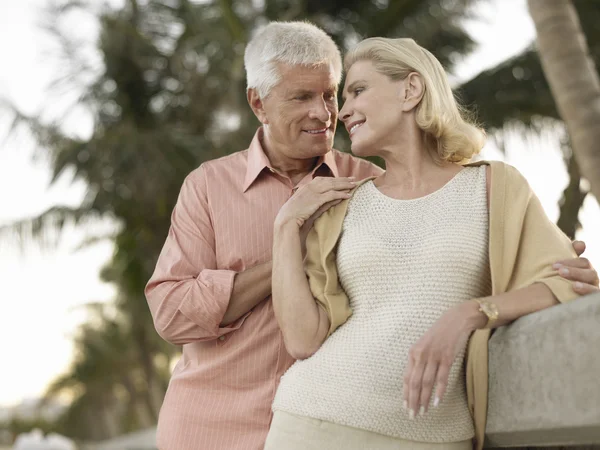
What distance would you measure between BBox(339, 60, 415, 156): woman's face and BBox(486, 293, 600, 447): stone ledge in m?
0.76

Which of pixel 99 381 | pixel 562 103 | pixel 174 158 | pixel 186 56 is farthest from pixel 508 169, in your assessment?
pixel 99 381

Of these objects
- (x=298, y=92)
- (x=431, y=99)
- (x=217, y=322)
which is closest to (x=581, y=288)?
(x=431, y=99)

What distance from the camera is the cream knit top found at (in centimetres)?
213

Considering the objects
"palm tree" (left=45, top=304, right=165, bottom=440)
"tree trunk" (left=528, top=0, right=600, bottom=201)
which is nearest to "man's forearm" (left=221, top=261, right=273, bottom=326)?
"tree trunk" (left=528, top=0, right=600, bottom=201)

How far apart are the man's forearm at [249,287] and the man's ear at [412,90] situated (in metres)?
0.68

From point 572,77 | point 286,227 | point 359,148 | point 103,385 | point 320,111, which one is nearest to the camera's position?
point 286,227

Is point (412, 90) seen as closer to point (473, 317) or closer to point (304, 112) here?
point (304, 112)

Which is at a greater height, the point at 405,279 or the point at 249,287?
the point at 405,279

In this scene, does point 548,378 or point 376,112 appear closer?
point 548,378

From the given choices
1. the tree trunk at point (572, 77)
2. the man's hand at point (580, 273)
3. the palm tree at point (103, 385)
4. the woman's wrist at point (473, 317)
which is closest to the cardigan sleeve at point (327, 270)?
the woman's wrist at point (473, 317)

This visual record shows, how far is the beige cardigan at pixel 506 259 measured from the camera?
210cm

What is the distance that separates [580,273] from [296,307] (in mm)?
754

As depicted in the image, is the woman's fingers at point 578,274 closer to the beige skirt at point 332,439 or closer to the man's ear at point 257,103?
the beige skirt at point 332,439

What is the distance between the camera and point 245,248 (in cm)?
296
